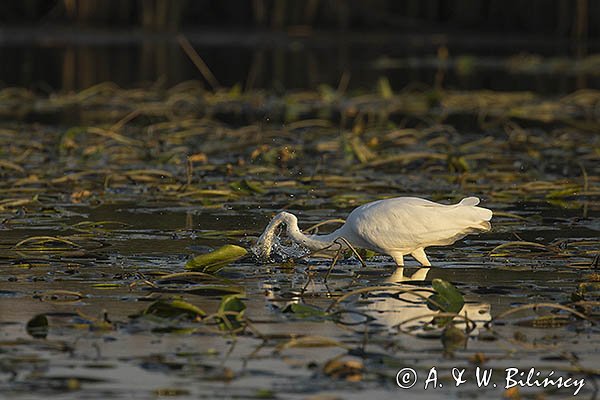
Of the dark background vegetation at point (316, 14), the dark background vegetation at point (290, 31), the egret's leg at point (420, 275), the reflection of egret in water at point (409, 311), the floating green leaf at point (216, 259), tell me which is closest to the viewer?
the reflection of egret in water at point (409, 311)

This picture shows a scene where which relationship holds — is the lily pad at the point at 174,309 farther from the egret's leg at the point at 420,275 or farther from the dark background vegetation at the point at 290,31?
the dark background vegetation at the point at 290,31

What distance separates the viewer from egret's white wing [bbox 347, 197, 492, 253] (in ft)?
26.8

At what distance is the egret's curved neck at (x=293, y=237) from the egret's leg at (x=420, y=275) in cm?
49

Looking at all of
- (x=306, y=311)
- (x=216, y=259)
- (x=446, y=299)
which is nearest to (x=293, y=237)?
(x=216, y=259)

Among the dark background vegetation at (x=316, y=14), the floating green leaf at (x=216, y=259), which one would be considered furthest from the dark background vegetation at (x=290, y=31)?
the floating green leaf at (x=216, y=259)

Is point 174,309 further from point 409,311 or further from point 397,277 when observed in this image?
point 397,277

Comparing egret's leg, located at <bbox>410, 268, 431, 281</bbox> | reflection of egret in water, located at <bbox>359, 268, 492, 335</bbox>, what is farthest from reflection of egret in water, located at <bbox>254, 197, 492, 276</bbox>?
reflection of egret in water, located at <bbox>359, 268, 492, 335</bbox>

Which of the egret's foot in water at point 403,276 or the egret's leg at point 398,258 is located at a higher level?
the egret's leg at point 398,258

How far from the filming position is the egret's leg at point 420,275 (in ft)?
27.2

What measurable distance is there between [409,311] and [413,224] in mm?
1008

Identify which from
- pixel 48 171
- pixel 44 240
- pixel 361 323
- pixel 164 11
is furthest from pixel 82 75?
pixel 361 323

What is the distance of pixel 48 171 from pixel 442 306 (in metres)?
6.49

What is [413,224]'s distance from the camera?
8180mm

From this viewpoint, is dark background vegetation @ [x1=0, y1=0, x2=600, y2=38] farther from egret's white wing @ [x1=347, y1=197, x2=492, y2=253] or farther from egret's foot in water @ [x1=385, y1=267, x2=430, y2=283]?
egret's white wing @ [x1=347, y1=197, x2=492, y2=253]
